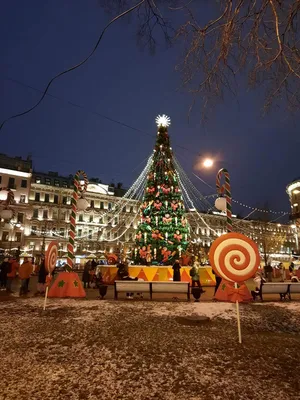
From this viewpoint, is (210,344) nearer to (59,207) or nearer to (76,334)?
(76,334)

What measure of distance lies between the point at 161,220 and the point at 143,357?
16.6 meters

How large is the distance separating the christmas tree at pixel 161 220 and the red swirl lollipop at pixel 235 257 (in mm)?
14208

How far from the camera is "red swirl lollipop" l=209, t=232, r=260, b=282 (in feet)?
20.2

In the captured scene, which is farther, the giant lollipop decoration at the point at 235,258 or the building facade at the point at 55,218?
the building facade at the point at 55,218

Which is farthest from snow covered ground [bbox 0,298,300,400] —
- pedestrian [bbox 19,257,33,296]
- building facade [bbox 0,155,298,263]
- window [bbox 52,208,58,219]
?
window [bbox 52,208,58,219]

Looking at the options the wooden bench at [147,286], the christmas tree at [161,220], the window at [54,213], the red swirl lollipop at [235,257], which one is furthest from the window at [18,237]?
the red swirl lollipop at [235,257]

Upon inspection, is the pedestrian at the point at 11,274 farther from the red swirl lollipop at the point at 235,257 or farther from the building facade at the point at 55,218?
the building facade at the point at 55,218

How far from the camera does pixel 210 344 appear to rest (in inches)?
205

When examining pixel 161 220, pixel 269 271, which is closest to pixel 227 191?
pixel 161 220

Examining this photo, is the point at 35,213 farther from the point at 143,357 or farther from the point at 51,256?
the point at 143,357

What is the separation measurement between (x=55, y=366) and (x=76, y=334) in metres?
1.63

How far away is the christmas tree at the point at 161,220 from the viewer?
814 inches

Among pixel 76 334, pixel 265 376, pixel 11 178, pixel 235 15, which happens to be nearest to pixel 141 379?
pixel 265 376

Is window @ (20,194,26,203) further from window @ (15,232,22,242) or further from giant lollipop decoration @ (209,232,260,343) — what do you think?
giant lollipop decoration @ (209,232,260,343)
